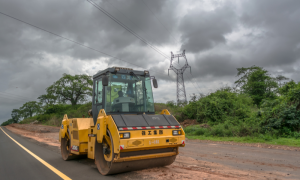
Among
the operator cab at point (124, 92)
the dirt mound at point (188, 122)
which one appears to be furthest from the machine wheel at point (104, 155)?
the dirt mound at point (188, 122)

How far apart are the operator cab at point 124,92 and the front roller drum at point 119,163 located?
1053mm

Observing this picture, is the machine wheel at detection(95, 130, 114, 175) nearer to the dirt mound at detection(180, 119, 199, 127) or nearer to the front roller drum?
the front roller drum

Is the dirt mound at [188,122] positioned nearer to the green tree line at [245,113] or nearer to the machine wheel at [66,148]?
the green tree line at [245,113]

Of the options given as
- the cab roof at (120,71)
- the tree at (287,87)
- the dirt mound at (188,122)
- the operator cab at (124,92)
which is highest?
the tree at (287,87)

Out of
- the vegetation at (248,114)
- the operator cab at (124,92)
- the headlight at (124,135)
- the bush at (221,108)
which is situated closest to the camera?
the headlight at (124,135)

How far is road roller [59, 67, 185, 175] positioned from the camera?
196 inches

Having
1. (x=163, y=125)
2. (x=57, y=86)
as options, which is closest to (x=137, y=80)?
(x=163, y=125)

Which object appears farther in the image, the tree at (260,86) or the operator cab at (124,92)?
the tree at (260,86)

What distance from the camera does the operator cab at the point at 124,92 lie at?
20.1 feet

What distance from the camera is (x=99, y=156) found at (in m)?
5.75

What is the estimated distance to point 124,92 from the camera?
20.8 ft

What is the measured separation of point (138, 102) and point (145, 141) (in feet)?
5.41

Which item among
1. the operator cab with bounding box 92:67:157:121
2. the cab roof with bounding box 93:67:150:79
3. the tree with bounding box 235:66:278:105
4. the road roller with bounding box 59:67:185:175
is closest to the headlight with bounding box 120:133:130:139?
the road roller with bounding box 59:67:185:175

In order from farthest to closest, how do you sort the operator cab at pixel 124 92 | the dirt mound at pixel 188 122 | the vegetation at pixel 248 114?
the dirt mound at pixel 188 122 → the vegetation at pixel 248 114 → the operator cab at pixel 124 92
